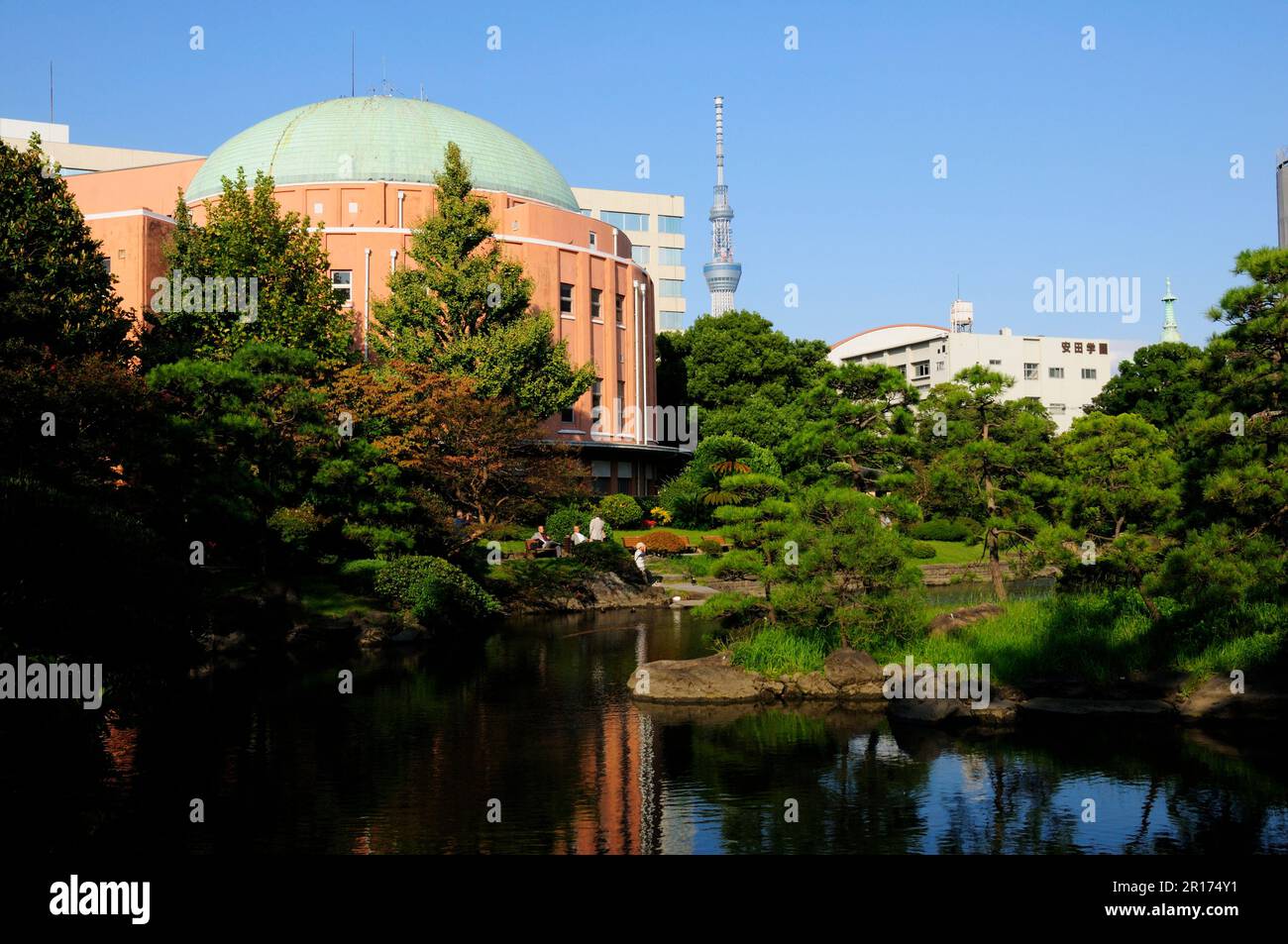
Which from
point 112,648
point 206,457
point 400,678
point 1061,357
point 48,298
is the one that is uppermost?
point 1061,357

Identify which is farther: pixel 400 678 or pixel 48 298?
pixel 48 298

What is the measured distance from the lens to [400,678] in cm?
2538

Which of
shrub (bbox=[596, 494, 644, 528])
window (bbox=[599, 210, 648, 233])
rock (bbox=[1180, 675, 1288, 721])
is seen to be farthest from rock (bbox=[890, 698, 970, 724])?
window (bbox=[599, 210, 648, 233])

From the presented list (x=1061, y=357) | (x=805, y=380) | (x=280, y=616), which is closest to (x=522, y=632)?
(x=280, y=616)

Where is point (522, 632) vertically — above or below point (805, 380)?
below

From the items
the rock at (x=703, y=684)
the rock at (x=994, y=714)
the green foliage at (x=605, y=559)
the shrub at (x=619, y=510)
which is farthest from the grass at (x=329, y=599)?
the shrub at (x=619, y=510)

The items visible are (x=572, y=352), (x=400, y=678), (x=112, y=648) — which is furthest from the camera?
(x=572, y=352)

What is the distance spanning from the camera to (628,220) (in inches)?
4673

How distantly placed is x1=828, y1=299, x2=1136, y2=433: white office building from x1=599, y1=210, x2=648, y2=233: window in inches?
1090

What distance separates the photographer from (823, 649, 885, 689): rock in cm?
2170

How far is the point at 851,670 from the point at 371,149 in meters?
47.3
